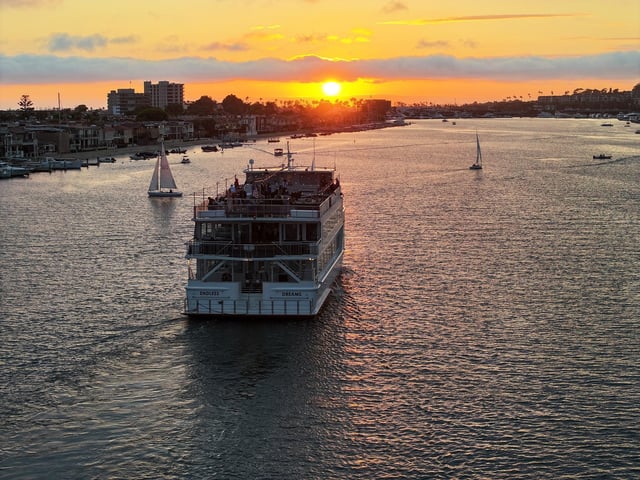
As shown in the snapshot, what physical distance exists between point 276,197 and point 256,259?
4.87 metres

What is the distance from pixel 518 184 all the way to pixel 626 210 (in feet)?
69.6

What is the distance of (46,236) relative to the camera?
1887 inches

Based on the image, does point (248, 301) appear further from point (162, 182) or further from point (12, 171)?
point (12, 171)

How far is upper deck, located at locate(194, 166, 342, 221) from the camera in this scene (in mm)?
29703

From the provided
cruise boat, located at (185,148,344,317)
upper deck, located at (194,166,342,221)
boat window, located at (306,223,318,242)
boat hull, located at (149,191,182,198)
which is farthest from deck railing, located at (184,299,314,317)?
boat hull, located at (149,191,182,198)

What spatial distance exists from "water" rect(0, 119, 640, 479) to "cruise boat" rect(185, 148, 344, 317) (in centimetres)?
71

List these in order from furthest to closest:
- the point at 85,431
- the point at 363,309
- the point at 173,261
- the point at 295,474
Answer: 1. the point at 173,261
2. the point at 363,309
3. the point at 85,431
4. the point at 295,474

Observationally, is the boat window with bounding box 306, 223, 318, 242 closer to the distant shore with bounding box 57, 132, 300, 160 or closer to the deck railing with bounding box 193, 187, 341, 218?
the deck railing with bounding box 193, 187, 341, 218

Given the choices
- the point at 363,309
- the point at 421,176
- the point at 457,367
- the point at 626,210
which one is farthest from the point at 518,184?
the point at 457,367

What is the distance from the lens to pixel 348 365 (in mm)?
25266

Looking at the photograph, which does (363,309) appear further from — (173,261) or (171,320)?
(173,261)

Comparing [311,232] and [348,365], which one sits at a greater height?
[311,232]

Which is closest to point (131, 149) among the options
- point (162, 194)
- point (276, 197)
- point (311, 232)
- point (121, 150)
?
point (121, 150)

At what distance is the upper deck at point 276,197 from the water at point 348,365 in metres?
3.75
